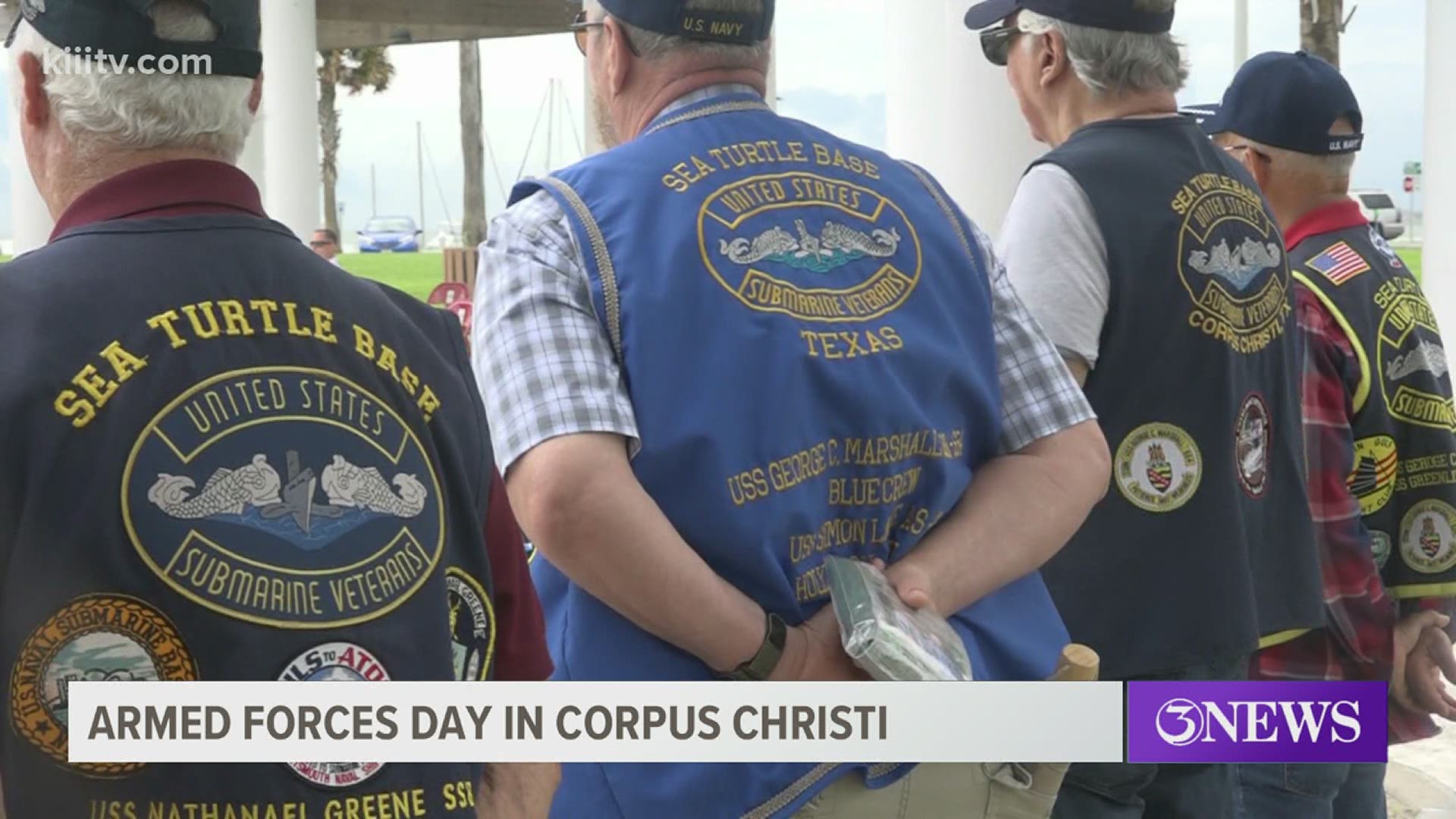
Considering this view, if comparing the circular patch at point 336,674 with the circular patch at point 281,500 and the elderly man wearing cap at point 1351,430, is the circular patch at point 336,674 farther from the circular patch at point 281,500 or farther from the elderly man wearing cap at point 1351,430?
the elderly man wearing cap at point 1351,430

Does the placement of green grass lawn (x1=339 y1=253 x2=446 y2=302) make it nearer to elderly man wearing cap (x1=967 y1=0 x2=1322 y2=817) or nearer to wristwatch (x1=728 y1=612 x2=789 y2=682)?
elderly man wearing cap (x1=967 y1=0 x2=1322 y2=817)

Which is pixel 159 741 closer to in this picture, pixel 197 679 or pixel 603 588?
pixel 197 679

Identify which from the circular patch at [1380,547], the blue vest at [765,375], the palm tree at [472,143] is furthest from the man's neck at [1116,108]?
the palm tree at [472,143]

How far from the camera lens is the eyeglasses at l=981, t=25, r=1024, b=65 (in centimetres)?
311

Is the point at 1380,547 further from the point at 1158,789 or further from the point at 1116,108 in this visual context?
the point at 1116,108

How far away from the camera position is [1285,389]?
→ 304 cm

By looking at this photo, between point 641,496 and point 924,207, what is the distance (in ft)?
1.94

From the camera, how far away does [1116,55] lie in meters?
2.98

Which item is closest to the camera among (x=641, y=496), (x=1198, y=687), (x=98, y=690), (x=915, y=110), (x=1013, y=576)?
(x=98, y=690)

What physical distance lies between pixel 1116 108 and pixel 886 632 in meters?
1.34

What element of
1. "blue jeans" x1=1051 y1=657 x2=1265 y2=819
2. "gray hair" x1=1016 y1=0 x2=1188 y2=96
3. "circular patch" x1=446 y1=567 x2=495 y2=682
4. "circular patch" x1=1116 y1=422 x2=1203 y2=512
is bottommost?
"blue jeans" x1=1051 y1=657 x2=1265 y2=819

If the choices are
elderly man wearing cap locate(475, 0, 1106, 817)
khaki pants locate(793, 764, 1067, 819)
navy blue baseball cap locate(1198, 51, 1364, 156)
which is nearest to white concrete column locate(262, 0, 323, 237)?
navy blue baseball cap locate(1198, 51, 1364, 156)

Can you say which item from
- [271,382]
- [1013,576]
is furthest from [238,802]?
[1013,576]

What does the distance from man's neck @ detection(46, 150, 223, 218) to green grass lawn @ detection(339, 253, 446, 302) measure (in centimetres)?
3664
